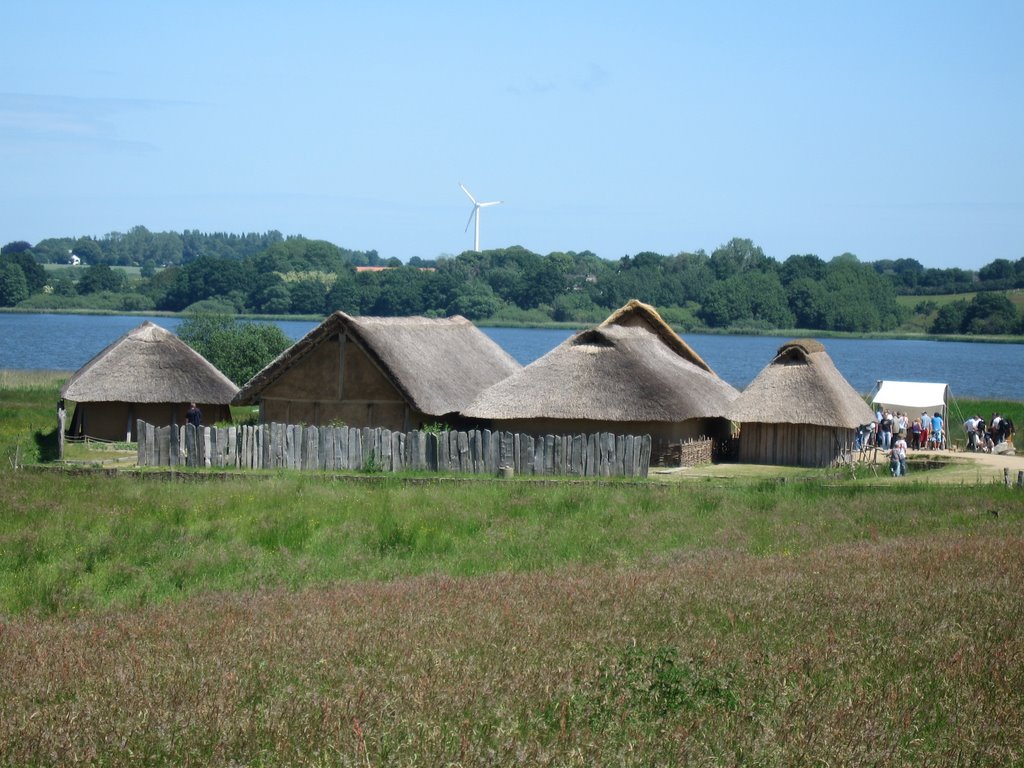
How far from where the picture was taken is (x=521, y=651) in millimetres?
8117

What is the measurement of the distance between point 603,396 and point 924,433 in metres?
11.1

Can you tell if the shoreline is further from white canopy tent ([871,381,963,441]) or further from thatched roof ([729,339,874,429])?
thatched roof ([729,339,874,429])

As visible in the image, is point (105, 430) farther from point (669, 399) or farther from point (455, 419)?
point (669, 399)

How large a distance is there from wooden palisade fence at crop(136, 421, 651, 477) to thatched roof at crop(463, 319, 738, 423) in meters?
1.92

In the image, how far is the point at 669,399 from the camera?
29531mm

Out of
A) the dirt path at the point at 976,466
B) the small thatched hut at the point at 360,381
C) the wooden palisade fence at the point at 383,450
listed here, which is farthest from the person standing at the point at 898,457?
the small thatched hut at the point at 360,381

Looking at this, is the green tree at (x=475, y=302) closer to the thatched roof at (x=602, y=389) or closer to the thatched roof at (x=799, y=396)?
the thatched roof at (x=602, y=389)

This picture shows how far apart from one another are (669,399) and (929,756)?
23.5 metres

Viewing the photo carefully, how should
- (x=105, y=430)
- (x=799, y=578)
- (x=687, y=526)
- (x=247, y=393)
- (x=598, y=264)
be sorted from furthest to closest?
(x=598, y=264)
(x=105, y=430)
(x=247, y=393)
(x=687, y=526)
(x=799, y=578)

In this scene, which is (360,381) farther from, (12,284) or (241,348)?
(12,284)

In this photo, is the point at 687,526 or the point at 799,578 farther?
the point at 687,526

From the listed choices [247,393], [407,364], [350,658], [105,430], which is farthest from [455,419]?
[350,658]

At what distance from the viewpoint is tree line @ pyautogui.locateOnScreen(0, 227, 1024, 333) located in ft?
470

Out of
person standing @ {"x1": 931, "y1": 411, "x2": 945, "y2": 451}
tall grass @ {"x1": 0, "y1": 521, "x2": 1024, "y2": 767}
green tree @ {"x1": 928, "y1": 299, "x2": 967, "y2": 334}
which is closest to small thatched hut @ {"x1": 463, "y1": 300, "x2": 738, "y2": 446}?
person standing @ {"x1": 931, "y1": 411, "x2": 945, "y2": 451}
